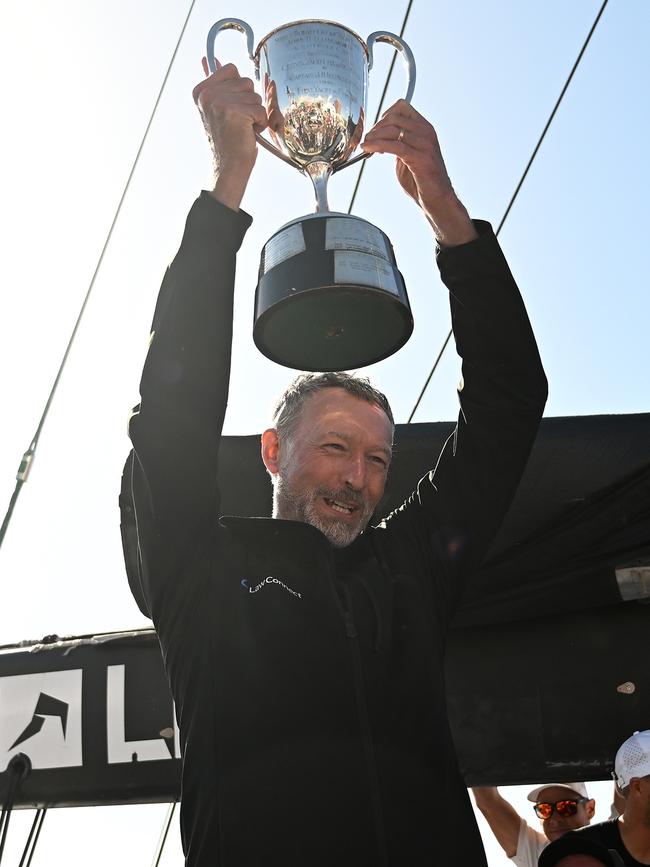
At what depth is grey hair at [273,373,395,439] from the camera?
6.94 feet

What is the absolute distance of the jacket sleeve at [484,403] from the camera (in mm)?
2029

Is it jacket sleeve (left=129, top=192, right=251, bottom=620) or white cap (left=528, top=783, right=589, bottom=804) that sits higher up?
jacket sleeve (left=129, top=192, right=251, bottom=620)

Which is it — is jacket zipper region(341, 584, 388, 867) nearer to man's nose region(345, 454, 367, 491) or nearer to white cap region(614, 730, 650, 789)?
man's nose region(345, 454, 367, 491)

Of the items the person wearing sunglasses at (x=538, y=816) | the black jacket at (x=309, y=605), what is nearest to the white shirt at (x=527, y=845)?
the person wearing sunglasses at (x=538, y=816)

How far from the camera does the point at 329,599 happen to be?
5.70ft

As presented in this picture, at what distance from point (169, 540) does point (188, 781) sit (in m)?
0.41

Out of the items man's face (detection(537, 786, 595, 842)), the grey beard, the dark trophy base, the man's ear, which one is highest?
the dark trophy base

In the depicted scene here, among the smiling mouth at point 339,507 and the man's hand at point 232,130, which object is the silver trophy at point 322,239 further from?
the smiling mouth at point 339,507

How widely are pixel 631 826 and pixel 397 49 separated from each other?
7.34ft

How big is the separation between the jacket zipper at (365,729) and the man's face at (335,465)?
218 millimetres

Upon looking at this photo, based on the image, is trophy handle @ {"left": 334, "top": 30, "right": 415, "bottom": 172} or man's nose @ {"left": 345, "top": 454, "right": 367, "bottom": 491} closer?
man's nose @ {"left": 345, "top": 454, "right": 367, "bottom": 491}

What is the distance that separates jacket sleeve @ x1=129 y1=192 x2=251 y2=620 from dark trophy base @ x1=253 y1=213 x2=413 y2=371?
15 cm

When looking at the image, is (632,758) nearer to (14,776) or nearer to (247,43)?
(14,776)

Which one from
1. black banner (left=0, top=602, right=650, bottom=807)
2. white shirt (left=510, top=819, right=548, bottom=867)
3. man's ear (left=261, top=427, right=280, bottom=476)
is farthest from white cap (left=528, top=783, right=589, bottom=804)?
man's ear (left=261, top=427, right=280, bottom=476)
